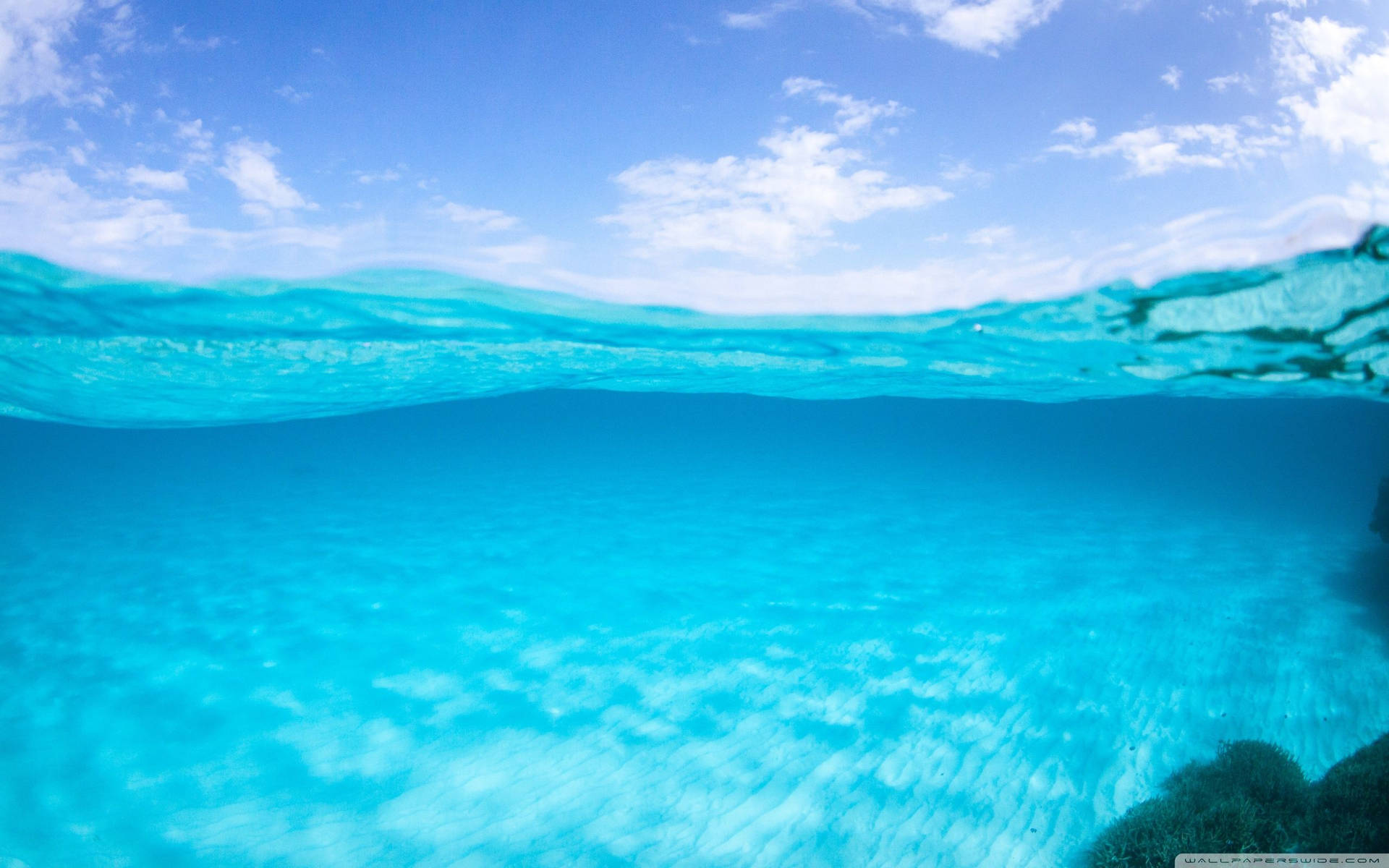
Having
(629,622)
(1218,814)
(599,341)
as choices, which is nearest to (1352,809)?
(1218,814)

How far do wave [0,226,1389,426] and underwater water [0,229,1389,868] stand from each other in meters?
0.10

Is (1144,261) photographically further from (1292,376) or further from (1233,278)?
(1292,376)

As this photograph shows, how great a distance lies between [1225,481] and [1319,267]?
39029mm

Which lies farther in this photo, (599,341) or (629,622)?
(599,341)

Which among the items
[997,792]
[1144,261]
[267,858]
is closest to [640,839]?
[267,858]

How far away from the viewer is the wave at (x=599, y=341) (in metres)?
8.58

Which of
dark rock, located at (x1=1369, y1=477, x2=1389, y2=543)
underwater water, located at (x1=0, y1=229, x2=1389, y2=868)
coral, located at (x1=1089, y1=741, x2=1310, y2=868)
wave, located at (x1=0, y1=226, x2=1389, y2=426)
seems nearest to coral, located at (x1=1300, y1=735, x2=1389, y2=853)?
coral, located at (x1=1089, y1=741, x2=1310, y2=868)

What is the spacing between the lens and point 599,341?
40.6ft

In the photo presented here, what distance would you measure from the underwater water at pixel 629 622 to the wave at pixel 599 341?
103 millimetres

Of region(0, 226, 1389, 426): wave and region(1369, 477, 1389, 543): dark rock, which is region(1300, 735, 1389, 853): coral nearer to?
region(0, 226, 1389, 426): wave

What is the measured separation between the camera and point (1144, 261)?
7.68 m

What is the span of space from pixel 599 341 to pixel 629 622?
221 inches

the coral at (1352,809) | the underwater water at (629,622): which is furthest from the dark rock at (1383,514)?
the coral at (1352,809)

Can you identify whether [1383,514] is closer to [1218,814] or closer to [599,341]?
[1218,814]
